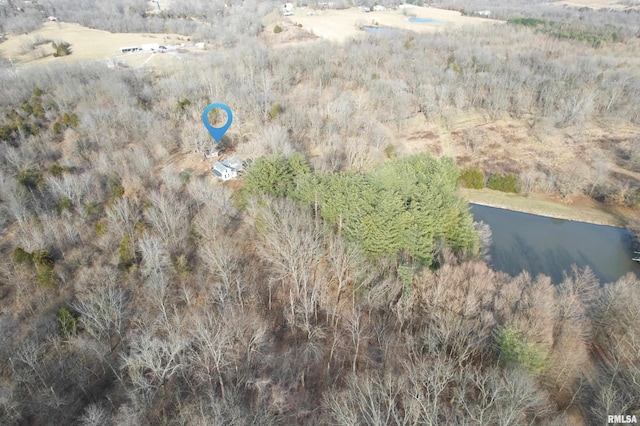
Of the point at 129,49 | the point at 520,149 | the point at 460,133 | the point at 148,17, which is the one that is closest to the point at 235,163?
the point at 460,133

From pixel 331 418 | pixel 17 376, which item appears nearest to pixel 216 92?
pixel 17 376

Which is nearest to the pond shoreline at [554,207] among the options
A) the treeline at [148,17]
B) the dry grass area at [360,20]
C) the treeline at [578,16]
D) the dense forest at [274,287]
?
the dense forest at [274,287]

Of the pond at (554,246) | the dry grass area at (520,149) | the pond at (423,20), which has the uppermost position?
the pond at (423,20)

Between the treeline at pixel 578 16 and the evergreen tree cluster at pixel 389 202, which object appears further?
the treeline at pixel 578 16

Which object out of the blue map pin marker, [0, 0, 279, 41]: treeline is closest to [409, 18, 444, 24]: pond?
[0, 0, 279, 41]: treeline

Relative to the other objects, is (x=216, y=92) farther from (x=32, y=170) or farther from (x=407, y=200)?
(x=407, y=200)

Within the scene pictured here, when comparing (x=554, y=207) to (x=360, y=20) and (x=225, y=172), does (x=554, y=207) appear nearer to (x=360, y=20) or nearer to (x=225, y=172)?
(x=225, y=172)

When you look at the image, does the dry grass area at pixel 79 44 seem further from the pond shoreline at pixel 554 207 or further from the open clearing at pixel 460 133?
the pond shoreline at pixel 554 207
